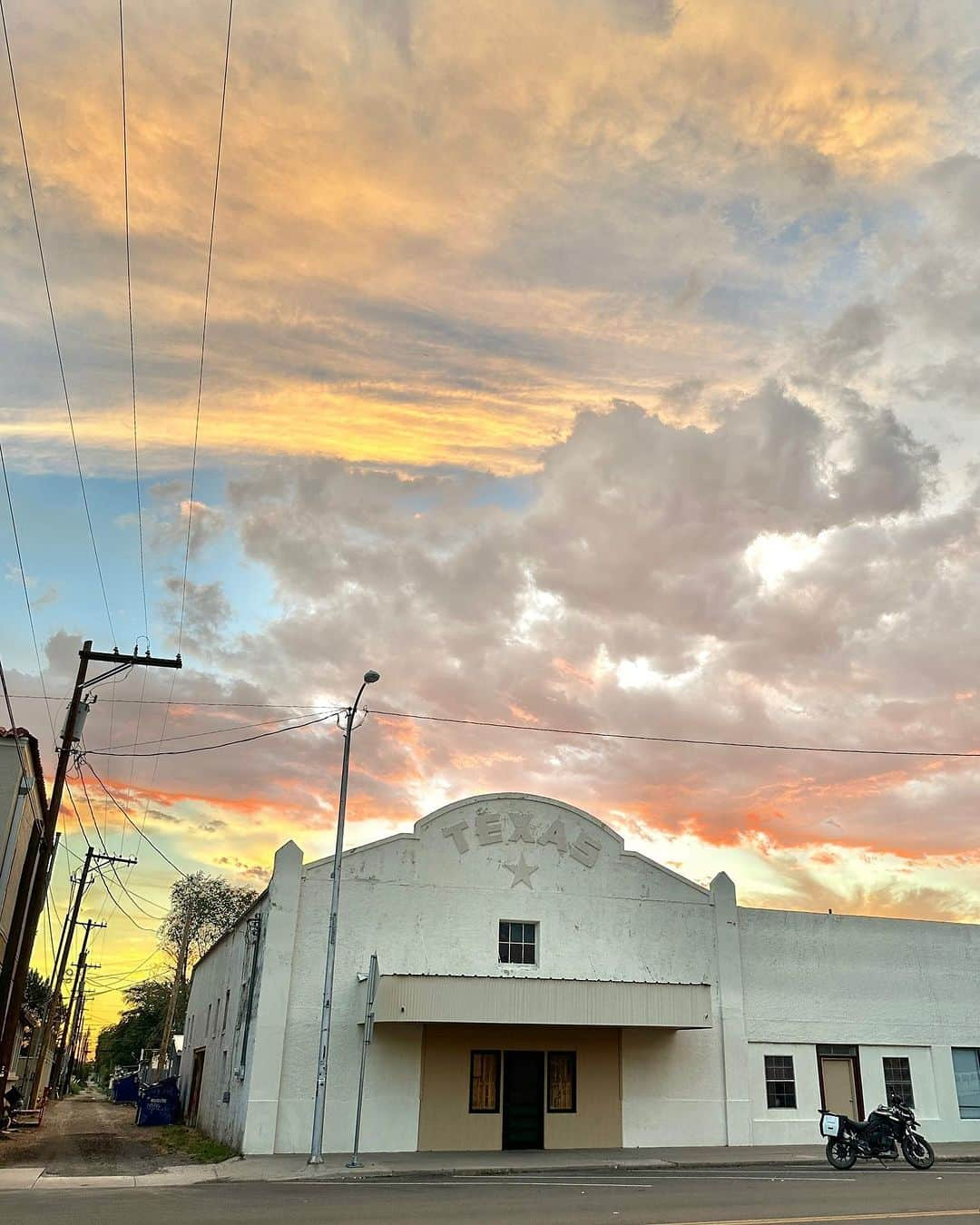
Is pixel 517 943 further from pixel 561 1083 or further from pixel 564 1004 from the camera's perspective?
pixel 561 1083

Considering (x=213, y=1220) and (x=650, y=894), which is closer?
(x=213, y=1220)

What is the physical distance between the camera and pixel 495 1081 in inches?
912

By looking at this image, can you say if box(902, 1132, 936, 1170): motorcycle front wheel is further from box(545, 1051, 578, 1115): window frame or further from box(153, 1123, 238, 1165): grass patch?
box(153, 1123, 238, 1165): grass patch

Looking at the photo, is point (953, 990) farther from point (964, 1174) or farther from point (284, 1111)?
point (284, 1111)

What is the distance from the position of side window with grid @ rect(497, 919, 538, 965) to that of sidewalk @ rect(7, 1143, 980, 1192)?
13.7ft

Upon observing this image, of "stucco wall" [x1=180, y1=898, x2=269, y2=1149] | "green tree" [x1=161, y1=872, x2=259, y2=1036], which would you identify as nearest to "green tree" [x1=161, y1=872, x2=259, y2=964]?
"green tree" [x1=161, y1=872, x2=259, y2=1036]

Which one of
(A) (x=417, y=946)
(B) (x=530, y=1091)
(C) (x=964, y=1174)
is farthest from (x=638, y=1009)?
(C) (x=964, y=1174)

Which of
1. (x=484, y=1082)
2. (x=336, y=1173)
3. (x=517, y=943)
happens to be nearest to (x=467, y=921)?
(x=517, y=943)

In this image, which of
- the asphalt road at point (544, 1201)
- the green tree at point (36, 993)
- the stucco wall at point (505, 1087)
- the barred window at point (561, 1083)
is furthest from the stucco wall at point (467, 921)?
the green tree at point (36, 993)

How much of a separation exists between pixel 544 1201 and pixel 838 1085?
1479cm

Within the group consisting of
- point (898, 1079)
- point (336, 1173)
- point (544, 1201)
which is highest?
point (898, 1079)

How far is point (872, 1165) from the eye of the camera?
20359mm

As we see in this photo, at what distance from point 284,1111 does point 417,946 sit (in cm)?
450

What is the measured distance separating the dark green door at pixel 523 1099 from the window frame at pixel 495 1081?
0.17 metres
